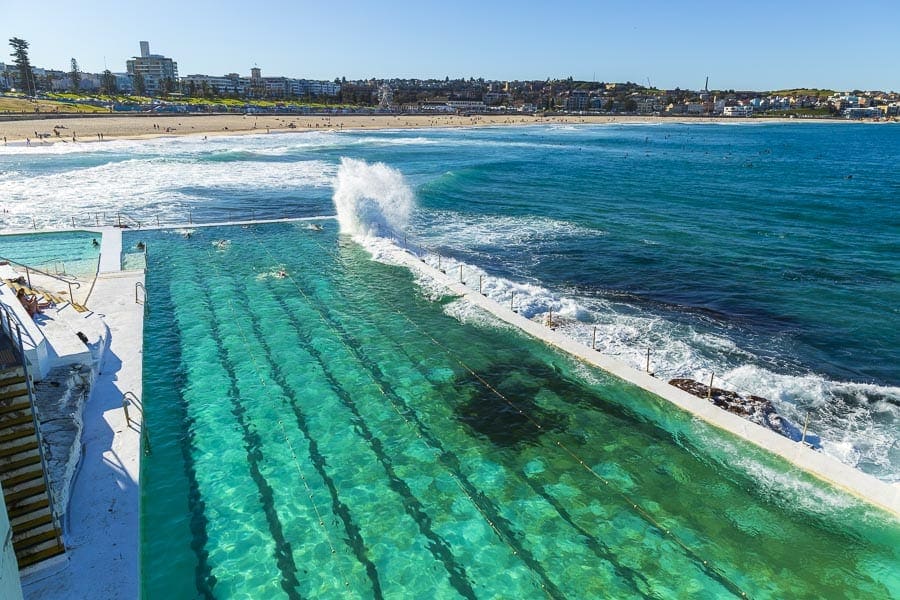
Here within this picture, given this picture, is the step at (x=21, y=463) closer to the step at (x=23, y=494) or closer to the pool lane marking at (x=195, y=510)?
the step at (x=23, y=494)

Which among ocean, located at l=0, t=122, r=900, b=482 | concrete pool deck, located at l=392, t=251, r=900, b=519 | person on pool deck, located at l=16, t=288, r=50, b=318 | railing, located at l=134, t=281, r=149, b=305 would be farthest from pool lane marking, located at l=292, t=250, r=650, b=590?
person on pool deck, located at l=16, t=288, r=50, b=318

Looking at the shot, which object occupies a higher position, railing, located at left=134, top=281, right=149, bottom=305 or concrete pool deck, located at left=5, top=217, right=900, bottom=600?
railing, located at left=134, top=281, right=149, bottom=305

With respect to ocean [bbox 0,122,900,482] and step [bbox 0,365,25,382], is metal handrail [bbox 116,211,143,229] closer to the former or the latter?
ocean [bbox 0,122,900,482]

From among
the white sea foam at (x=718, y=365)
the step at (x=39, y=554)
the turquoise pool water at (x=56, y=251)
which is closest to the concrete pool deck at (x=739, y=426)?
the white sea foam at (x=718, y=365)

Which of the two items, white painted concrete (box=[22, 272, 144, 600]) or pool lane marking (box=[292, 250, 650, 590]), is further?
pool lane marking (box=[292, 250, 650, 590])

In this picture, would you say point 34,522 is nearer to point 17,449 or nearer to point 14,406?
point 17,449

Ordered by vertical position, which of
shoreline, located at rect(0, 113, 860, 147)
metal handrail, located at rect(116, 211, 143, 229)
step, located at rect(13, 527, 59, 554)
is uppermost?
shoreline, located at rect(0, 113, 860, 147)

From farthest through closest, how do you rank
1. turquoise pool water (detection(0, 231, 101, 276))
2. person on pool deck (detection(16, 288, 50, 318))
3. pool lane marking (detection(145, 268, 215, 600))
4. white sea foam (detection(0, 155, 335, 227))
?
1. white sea foam (detection(0, 155, 335, 227))
2. turquoise pool water (detection(0, 231, 101, 276))
3. person on pool deck (detection(16, 288, 50, 318))
4. pool lane marking (detection(145, 268, 215, 600))
